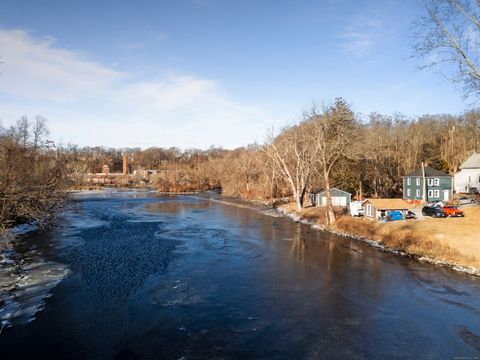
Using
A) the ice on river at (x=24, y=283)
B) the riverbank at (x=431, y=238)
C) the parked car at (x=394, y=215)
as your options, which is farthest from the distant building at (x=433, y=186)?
the ice on river at (x=24, y=283)

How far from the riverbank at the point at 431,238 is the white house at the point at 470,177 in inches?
1219

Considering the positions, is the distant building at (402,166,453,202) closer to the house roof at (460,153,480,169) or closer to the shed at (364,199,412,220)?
the house roof at (460,153,480,169)

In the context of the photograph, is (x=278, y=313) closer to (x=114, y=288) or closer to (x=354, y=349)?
(x=354, y=349)

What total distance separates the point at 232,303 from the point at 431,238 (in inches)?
647

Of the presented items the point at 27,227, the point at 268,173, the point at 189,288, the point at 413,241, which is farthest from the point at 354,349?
the point at 268,173

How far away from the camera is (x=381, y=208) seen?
118 feet

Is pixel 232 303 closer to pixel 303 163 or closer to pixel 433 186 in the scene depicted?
pixel 303 163

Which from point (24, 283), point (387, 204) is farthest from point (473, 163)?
point (24, 283)

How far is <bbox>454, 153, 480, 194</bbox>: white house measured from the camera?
56625 mm

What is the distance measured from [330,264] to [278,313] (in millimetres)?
8919

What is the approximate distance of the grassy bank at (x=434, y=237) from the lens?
22.6 metres

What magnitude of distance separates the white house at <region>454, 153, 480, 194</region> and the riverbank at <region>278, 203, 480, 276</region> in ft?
102

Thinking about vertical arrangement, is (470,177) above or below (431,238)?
above

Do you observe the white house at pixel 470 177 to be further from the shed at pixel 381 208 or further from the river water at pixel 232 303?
the river water at pixel 232 303
